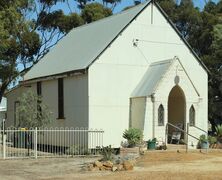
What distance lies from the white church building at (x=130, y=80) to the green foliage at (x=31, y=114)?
7.35ft

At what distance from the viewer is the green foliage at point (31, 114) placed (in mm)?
28438

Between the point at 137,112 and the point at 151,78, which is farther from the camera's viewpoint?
the point at 151,78

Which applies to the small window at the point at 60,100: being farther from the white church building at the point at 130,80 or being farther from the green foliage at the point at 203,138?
the green foliage at the point at 203,138

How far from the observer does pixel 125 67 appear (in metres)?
31.0

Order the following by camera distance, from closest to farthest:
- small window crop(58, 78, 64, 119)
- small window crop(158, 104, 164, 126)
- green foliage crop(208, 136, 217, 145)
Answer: small window crop(158, 104, 164, 126), green foliage crop(208, 136, 217, 145), small window crop(58, 78, 64, 119)

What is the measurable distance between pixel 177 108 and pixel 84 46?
6.97 metres

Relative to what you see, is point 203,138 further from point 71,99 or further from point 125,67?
point 71,99

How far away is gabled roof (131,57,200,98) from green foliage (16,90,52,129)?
5.20 meters

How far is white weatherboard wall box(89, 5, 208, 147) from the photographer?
2991cm

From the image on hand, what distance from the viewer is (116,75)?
30.6m

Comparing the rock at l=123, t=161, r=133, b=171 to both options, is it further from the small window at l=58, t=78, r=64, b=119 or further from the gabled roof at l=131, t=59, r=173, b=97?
the small window at l=58, t=78, r=64, b=119

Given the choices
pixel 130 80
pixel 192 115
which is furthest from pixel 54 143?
pixel 192 115

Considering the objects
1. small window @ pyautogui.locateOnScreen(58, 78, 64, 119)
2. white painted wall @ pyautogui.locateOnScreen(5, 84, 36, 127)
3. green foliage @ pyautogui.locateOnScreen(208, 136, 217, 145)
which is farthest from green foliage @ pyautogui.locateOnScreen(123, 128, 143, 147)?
white painted wall @ pyautogui.locateOnScreen(5, 84, 36, 127)

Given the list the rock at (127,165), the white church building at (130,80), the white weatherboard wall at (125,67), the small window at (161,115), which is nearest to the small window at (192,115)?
the white church building at (130,80)
